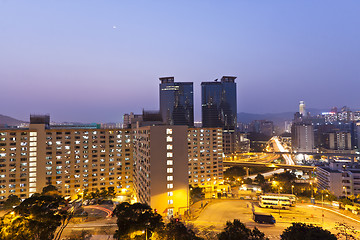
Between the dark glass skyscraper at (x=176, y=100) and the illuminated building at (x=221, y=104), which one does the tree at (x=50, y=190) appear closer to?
the dark glass skyscraper at (x=176, y=100)

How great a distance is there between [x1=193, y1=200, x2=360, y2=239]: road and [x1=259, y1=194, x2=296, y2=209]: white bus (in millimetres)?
757

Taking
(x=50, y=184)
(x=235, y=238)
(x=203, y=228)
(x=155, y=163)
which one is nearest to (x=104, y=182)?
(x=50, y=184)

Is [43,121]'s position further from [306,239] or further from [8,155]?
[306,239]

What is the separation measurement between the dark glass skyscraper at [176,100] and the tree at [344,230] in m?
95.9

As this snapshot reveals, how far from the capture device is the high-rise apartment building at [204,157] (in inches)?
1815

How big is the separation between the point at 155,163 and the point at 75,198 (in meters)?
21.2

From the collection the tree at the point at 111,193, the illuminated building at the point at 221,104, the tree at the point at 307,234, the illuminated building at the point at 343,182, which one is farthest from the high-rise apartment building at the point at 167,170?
the illuminated building at the point at 221,104

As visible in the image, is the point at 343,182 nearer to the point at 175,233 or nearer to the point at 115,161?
the point at 175,233

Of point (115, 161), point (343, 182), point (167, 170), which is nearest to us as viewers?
point (167, 170)

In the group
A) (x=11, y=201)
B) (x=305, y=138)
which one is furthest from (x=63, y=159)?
(x=305, y=138)

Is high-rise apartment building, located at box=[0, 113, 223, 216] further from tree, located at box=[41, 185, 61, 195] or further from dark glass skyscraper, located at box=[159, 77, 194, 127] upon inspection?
dark glass skyscraper, located at box=[159, 77, 194, 127]

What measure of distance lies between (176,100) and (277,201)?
3635 inches

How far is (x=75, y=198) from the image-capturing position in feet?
126

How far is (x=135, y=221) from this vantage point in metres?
16.3
